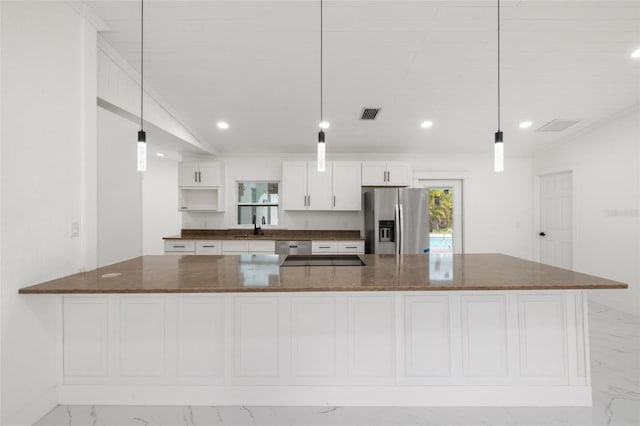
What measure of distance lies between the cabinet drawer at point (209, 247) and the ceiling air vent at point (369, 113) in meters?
2.74

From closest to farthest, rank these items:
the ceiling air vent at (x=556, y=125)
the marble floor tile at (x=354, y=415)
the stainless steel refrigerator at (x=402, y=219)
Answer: the marble floor tile at (x=354, y=415) < the ceiling air vent at (x=556, y=125) < the stainless steel refrigerator at (x=402, y=219)

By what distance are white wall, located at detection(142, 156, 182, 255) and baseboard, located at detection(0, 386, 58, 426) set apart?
4705 millimetres

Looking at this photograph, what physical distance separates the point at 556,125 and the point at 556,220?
1610mm

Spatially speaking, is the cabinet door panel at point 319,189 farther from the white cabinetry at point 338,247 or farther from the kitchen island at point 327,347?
the kitchen island at point 327,347

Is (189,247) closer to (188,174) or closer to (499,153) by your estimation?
(188,174)

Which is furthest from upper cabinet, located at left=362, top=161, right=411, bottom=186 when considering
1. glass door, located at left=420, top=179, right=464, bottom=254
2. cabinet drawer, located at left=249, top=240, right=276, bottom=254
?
cabinet drawer, located at left=249, top=240, right=276, bottom=254

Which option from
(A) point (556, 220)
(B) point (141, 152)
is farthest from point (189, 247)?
(A) point (556, 220)

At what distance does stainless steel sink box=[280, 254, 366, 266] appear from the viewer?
7.77ft

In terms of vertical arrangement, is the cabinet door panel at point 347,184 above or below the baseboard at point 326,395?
above

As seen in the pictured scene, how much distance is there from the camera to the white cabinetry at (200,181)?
16.0ft

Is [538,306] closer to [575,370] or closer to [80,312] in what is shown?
[575,370]

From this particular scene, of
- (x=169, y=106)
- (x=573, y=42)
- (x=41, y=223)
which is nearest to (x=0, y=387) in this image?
(x=41, y=223)

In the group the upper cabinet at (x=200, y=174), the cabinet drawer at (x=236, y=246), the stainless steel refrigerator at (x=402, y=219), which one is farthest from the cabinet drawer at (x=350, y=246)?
the upper cabinet at (x=200, y=174)

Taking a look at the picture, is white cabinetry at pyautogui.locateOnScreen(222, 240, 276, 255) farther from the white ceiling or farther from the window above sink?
the white ceiling
